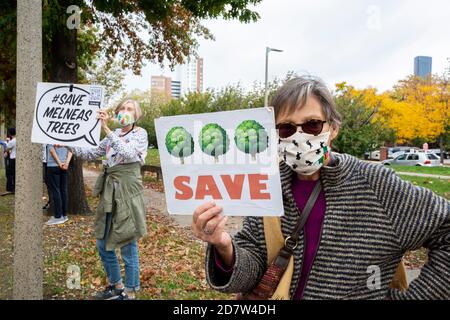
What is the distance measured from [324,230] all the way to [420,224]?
37cm

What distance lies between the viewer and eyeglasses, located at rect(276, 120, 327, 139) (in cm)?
175

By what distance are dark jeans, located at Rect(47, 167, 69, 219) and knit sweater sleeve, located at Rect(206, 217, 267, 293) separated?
655cm

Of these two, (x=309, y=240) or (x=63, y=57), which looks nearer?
(x=309, y=240)

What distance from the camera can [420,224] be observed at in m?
1.57

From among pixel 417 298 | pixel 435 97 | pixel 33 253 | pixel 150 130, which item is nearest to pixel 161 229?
pixel 33 253

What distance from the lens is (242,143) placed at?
169cm

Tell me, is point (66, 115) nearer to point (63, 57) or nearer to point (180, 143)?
point (180, 143)

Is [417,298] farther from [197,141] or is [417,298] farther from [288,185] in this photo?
[197,141]

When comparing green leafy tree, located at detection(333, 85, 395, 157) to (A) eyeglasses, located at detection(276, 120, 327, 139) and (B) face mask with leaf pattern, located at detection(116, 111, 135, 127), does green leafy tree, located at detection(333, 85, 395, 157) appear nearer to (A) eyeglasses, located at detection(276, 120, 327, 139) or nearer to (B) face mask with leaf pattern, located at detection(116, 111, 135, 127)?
(B) face mask with leaf pattern, located at detection(116, 111, 135, 127)

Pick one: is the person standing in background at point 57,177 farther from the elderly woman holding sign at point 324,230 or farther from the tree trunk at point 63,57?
the elderly woman holding sign at point 324,230

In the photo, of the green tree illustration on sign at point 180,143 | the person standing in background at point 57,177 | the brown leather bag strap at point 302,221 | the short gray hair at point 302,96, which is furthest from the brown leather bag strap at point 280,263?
the person standing in background at point 57,177

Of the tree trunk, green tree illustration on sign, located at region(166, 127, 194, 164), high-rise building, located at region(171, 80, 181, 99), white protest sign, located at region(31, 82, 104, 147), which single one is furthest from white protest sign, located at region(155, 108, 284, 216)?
high-rise building, located at region(171, 80, 181, 99)

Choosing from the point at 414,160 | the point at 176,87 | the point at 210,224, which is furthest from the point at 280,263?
the point at 176,87

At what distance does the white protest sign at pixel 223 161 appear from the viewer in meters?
1.67
